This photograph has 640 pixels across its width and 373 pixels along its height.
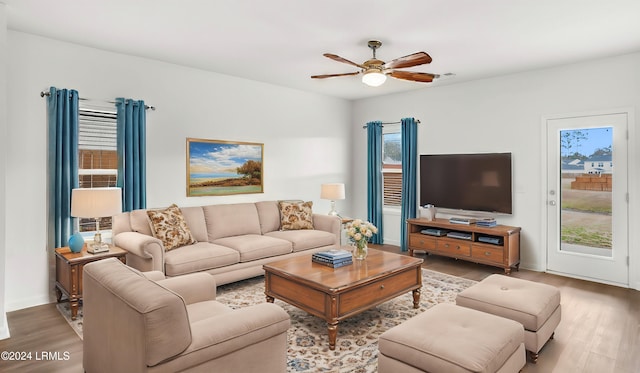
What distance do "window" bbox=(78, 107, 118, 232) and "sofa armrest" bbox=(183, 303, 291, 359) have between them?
303 cm

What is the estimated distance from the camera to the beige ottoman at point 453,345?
1.99m

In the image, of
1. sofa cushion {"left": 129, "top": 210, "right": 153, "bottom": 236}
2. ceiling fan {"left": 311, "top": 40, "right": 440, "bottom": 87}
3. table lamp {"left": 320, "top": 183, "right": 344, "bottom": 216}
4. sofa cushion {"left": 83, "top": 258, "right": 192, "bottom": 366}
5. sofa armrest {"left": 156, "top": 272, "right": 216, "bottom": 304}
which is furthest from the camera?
table lamp {"left": 320, "top": 183, "right": 344, "bottom": 216}

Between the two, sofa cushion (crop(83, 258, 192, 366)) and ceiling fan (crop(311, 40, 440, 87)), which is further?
ceiling fan (crop(311, 40, 440, 87))

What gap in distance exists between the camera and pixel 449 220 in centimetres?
567

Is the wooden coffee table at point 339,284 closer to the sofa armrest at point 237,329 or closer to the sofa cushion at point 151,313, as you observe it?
the sofa armrest at point 237,329

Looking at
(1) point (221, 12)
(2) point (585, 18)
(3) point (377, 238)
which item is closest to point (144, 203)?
(1) point (221, 12)

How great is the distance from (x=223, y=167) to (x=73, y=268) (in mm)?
2311

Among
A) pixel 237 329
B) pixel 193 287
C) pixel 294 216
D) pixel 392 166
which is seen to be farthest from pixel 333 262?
pixel 392 166

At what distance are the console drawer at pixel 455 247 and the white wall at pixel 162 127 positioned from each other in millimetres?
2174

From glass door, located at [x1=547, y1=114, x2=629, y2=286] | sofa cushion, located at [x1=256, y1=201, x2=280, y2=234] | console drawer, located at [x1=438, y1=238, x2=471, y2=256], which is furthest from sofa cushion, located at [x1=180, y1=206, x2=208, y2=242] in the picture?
glass door, located at [x1=547, y1=114, x2=629, y2=286]

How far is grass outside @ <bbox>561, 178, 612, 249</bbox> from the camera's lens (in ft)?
15.0

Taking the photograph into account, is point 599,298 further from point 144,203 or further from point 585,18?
point 144,203

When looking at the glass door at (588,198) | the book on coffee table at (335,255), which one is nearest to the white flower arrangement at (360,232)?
the book on coffee table at (335,255)

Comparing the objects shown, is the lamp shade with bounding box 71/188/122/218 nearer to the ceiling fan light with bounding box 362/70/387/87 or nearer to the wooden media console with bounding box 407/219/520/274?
the ceiling fan light with bounding box 362/70/387/87
